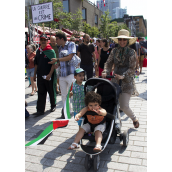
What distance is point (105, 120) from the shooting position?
123 inches

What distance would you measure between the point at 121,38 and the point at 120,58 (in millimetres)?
389

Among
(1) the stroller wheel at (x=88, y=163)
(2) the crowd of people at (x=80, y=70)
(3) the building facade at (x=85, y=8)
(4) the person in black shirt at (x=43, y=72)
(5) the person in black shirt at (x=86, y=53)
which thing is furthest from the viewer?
(3) the building facade at (x=85, y=8)

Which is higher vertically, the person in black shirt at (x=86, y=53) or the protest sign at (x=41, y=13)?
the protest sign at (x=41, y=13)

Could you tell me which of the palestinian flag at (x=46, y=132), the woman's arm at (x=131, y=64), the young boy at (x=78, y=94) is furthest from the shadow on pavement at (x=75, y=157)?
the woman's arm at (x=131, y=64)

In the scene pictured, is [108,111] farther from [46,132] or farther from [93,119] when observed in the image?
[46,132]

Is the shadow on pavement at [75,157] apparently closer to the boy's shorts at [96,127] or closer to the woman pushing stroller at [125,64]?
the boy's shorts at [96,127]

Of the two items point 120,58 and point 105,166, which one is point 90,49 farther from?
point 105,166

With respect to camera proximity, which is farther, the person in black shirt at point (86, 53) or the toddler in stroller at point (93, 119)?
the person in black shirt at point (86, 53)

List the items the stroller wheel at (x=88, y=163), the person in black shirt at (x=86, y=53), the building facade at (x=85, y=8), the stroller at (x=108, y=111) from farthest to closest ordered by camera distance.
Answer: the building facade at (x=85, y=8) → the person in black shirt at (x=86, y=53) → the stroller at (x=108, y=111) → the stroller wheel at (x=88, y=163)

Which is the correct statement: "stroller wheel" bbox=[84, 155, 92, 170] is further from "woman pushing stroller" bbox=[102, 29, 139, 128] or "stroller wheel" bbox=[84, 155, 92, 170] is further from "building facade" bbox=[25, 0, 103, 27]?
"building facade" bbox=[25, 0, 103, 27]

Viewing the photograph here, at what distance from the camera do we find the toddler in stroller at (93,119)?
2.79 meters

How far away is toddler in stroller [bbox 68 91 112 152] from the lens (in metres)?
2.79
